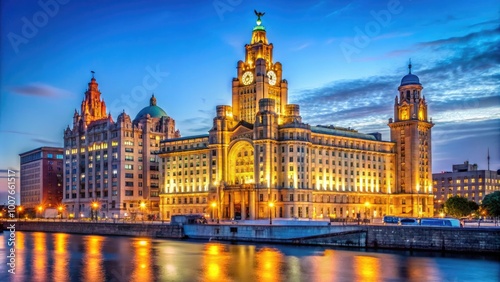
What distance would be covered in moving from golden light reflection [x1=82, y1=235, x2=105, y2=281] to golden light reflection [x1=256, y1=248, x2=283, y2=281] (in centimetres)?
1977

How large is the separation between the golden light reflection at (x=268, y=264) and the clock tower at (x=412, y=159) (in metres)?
97.7

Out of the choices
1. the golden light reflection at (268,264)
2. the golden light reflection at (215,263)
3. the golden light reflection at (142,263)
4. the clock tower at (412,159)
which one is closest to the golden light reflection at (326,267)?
the golden light reflection at (268,264)

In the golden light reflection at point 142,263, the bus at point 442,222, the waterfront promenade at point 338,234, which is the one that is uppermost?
the bus at point 442,222

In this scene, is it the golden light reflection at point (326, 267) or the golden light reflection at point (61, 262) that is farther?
the golden light reflection at point (61, 262)

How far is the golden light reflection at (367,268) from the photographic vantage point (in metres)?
73.6

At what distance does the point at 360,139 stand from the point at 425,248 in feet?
314

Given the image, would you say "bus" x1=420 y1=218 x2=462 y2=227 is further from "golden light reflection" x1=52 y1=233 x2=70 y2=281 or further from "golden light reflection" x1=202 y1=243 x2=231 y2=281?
"golden light reflection" x1=52 y1=233 x2=70 y2=281

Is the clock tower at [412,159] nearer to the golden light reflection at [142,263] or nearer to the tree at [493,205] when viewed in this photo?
the tree at [493,205]

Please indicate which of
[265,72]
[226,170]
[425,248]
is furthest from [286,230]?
[265,72]

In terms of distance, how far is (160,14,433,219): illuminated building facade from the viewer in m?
168

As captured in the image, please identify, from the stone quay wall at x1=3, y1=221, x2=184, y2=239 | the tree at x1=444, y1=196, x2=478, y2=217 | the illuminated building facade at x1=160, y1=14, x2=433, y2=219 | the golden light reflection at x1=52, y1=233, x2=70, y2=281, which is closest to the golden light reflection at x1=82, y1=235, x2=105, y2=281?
the golden light reflection at x1=52, y1=233, x2=70, y2=281

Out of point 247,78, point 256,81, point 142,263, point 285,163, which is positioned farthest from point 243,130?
point 142,263

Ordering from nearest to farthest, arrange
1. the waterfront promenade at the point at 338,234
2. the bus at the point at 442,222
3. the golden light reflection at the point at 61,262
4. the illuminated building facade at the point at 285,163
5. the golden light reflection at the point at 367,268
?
1. the golden light reflection at the point at 367,268
2. the golden light reflection at the point at 61,262
3. the waterfront promenade at the point at 338,234
4. the bus at the point at 442,222
5. the illuminated building facade at the point at 285,163

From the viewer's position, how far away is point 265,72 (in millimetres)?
188625
